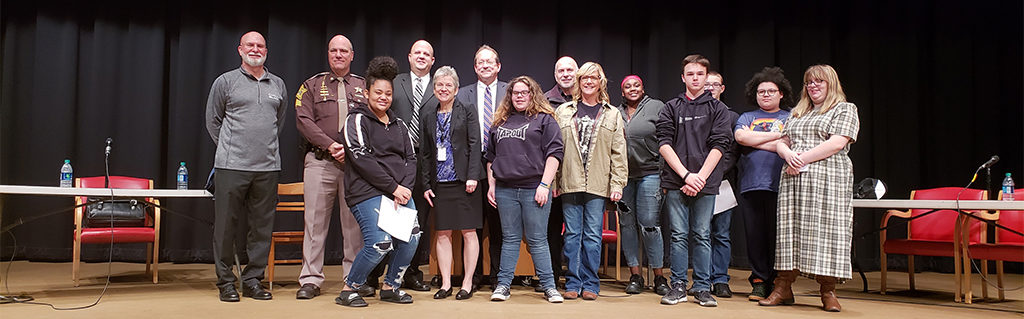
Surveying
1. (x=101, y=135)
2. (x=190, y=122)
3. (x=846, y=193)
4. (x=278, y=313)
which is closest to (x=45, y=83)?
(x=101, y=135)

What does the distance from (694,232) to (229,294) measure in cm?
247

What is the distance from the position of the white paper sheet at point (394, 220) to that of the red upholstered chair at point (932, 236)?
3.09 metres

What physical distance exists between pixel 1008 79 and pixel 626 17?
11.7ft

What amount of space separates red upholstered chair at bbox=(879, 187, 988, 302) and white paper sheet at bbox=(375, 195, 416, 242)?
3.09 meters

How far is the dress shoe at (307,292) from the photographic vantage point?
12.5 feet

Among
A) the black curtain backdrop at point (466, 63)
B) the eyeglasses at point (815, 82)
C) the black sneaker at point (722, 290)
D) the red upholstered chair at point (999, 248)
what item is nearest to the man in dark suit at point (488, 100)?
the black sneaker at point (722, 290)

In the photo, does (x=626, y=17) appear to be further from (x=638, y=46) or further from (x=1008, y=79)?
(x=1008, y=79)

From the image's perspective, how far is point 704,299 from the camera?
12.0 ft

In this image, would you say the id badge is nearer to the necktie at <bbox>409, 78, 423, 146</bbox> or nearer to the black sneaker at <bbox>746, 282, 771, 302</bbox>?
the necktie at <bbox>409, 78, 423, 146</bbox>

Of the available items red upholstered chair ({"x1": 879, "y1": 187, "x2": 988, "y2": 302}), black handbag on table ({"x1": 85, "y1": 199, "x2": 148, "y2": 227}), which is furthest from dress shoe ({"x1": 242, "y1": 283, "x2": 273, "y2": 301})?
red upholstered chair ({"x1": 879, "y1": 187, "x2": 988, "y2": 302})

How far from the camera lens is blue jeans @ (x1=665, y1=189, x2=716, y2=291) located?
12.2ft

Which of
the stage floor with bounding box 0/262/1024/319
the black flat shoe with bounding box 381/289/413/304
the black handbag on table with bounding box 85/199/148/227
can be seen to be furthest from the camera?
the black handbag on table with bounding box 85/199/148/227

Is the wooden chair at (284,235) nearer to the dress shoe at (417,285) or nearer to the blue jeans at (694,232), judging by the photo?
the dress shoe at (417,285)

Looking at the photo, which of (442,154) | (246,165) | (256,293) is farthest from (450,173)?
(256,293)
